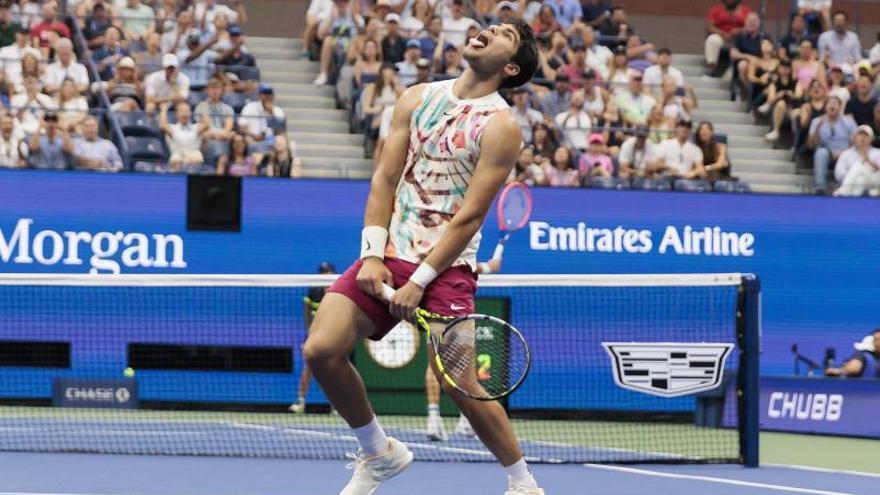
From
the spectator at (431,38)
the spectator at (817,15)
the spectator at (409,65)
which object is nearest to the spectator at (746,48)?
the spectator at (817,15)

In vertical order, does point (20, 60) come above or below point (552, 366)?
above

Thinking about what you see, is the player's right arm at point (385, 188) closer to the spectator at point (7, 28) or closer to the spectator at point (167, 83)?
the spectator at point (167, 83)

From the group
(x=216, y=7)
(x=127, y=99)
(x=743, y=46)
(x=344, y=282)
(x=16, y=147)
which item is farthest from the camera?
(x=743, y=46)

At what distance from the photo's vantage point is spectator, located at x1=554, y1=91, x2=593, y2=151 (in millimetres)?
18516

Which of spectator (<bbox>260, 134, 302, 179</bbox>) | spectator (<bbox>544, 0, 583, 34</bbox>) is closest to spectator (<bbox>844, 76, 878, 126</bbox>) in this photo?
spectator (<bbox>544, 0, 583, 34</bbox>)

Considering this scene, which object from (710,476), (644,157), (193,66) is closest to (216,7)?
(193,66)

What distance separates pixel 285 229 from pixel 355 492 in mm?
9430

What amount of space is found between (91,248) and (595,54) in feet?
23.5

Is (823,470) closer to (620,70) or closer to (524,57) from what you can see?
(524,57)

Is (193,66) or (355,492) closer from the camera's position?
(355,492)

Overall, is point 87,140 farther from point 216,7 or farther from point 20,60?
point 216,7

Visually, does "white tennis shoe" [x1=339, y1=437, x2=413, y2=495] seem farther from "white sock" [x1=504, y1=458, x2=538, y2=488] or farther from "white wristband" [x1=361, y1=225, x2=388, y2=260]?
"white wristband" [x1=361, y1=225, x2=388, y2=260]

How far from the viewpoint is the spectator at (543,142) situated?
59.2ft

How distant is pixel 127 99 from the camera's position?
17562 mm
